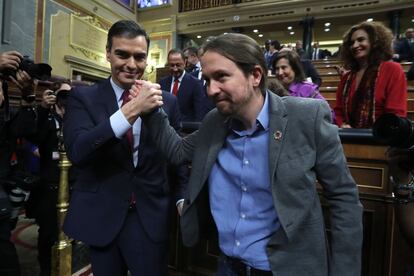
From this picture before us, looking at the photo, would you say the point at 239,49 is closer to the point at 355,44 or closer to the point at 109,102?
the point at 109,102

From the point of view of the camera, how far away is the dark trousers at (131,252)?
1109 mm

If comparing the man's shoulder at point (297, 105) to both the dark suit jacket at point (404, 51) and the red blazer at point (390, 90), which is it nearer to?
the red blazer at point (390, 90)

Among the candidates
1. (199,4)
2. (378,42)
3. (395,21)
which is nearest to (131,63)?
(378,42)

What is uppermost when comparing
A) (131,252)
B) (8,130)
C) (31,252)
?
(8,130)

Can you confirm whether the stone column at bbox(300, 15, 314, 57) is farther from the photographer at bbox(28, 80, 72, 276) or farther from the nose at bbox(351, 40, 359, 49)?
the photographer at bbox(28, 80, 72, 276)

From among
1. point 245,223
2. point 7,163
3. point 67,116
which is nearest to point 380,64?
point 245,223

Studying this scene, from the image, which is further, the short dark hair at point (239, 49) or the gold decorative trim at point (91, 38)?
the gold decorative trim at point (91, 38)

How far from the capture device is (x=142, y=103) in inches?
38.9

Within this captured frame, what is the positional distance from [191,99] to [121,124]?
2113 millimetres

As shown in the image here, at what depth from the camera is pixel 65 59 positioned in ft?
26.3

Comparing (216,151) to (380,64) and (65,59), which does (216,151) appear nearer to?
(380,64)

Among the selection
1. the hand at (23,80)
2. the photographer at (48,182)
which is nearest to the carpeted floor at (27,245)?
the photographer at (48,182)

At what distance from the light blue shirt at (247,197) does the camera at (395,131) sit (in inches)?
12.6

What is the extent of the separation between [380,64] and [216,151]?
54.2 inches
